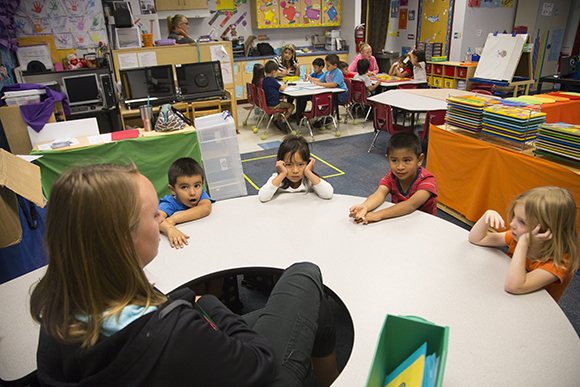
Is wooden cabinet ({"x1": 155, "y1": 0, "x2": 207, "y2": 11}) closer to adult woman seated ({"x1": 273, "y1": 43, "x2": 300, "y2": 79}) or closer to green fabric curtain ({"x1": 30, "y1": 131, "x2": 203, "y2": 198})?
adult woman seated ({"x1": 273, "y1": 43, "x2": 300, "y2": 79})

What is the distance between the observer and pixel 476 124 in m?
2.71

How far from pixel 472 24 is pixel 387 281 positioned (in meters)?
7.88

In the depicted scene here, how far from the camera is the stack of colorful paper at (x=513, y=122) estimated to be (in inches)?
92.6

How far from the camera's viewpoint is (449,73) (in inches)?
271

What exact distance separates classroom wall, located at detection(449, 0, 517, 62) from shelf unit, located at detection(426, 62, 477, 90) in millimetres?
774

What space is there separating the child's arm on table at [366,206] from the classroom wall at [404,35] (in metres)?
7.88

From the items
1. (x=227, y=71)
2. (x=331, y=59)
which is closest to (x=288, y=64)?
(x=331, y=59)

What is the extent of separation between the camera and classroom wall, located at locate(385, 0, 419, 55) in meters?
8.34

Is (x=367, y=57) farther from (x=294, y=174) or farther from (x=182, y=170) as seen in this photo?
(x=182, y=170)

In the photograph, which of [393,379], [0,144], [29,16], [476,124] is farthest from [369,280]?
[29,16]

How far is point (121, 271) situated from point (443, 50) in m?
8.53

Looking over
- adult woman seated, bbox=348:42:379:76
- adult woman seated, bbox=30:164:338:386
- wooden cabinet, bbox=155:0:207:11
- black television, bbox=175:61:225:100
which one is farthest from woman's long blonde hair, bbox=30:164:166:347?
wooden cabinet, bbox=155:0:207:11

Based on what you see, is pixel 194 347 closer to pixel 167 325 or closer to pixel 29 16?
pixel 167 325

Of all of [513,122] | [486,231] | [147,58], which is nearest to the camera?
[486,231]
